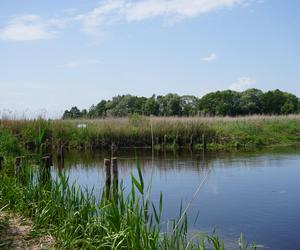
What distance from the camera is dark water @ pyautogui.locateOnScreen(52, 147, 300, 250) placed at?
7855mm

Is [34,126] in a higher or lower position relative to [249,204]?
higher

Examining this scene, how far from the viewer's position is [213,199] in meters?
10.3

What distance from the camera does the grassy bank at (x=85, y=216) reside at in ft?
14.5

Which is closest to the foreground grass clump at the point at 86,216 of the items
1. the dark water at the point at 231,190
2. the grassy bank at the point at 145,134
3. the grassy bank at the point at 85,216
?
the grassy bank at the point at 85,216

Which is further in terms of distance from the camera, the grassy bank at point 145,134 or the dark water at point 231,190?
the grassy bank at point 145,134

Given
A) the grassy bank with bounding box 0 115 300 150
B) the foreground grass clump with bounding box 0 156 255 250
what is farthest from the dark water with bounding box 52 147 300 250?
the grassy bank with bounding box 0 115 300 150

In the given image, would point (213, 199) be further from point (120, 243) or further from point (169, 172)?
point (120, 243)

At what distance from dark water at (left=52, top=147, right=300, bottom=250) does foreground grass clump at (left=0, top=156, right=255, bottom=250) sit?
60 centimetres

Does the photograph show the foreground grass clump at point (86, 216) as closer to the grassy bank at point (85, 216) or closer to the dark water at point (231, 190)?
the grassy bank at point (85, 216)

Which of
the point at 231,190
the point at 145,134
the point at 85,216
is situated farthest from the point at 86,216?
the point at 145,134

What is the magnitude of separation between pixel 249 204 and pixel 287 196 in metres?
1.28

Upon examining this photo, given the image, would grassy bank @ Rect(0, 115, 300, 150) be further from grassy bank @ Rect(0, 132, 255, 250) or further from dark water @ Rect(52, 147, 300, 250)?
grassy bank @ Rect(0, 132, 255, 250)

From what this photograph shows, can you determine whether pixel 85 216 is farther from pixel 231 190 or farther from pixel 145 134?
pixel 145 134

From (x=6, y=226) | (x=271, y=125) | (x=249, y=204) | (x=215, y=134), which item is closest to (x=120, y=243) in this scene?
(x=6, y=226)
